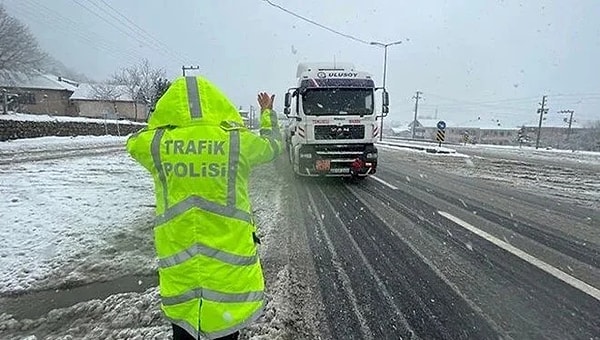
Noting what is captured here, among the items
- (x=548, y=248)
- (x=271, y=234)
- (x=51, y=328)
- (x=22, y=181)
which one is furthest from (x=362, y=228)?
(x=22, y=181)

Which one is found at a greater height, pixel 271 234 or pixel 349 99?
pixel 349 99

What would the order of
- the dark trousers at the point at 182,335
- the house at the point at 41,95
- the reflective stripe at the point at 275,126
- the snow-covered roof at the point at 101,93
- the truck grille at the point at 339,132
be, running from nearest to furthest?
the dark trousers at the point at 182,335
the reflective stripe at the point at 275,126
the truck grille at the point at 339,132
the house at the point at 41,95
the snow-covered roof at the point at 101,93

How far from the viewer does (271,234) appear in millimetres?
5793

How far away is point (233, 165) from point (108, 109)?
72.2 metres

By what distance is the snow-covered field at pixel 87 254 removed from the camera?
316cm

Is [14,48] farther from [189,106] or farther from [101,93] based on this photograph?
[189,106]

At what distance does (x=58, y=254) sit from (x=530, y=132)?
372ft

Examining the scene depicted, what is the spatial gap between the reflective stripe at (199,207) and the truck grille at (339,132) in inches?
339

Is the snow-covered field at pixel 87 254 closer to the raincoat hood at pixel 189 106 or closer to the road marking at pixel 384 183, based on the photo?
the raincoat hood at pixel 189 106

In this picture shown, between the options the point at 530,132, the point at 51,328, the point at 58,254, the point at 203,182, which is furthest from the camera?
the point at 530,132

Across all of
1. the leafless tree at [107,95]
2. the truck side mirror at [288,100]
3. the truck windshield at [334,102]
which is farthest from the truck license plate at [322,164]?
the leafless tree at [107,95]

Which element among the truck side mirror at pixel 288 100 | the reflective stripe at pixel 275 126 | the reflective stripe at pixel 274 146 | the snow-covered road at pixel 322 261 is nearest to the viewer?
the reflective stripe at pixel 274 146

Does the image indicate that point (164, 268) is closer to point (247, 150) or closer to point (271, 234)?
point (247, 150)

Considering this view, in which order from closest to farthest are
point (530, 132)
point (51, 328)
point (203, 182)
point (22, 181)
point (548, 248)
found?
point (203, 182)
point (51, 328)
point (548, 248)
point (22, 181)
point (530, 132)
